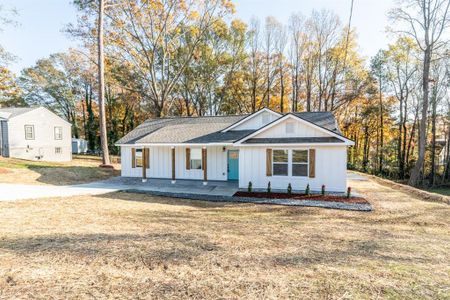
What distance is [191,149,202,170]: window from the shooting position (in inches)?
569

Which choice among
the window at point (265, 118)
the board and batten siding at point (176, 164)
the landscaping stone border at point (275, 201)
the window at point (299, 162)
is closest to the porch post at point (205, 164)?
the board and batten siding at point (176, 164)

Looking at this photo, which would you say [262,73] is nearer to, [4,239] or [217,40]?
[217,40]

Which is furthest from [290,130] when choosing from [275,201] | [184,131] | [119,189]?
[119,189]

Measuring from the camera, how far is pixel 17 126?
21266 millimetres

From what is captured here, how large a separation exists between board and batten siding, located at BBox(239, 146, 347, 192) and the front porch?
119cm

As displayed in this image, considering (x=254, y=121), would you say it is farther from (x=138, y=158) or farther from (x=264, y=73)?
(x=264, y=73)

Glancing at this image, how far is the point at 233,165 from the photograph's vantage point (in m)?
14.4

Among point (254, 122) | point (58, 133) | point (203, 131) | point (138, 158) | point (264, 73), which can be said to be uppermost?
point (264, 73)

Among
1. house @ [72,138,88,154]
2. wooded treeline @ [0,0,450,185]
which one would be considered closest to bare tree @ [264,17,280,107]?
wooded treeline @ [0,0,450,185]

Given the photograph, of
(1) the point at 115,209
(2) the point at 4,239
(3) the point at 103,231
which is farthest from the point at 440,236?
(2) the point at 4,239

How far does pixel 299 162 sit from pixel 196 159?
6.24 meters

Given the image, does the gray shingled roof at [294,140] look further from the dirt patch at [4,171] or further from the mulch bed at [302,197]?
Answer: the dirt patch at [4,171]

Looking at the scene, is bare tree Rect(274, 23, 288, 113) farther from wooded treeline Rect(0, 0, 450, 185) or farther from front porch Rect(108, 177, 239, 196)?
front porch Rect(108, 177, 239, 196)

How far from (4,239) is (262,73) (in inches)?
1168
